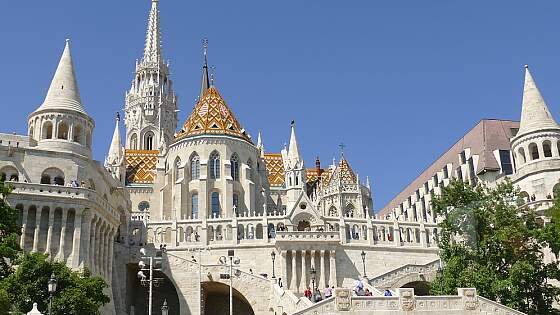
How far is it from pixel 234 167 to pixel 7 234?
29771 mm

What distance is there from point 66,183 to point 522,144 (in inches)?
1211

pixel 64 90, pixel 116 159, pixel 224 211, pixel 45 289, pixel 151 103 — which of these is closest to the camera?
pixel 45 289

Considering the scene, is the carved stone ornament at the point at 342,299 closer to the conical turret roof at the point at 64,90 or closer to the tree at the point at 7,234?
the tree at the point at 7,234

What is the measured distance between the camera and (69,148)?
39938mm

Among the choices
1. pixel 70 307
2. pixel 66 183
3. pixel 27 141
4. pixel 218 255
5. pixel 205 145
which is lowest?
pixel 70 307

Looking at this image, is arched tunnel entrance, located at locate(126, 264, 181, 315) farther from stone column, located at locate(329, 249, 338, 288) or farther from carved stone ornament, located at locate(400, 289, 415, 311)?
carved stone ornament, located at locate(400, 289, 415, 311)

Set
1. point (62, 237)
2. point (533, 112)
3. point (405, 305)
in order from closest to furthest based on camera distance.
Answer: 1. point (405, 305)
2. point (62, 237)
3. point (533, 112)

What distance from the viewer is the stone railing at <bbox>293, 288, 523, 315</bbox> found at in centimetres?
2753

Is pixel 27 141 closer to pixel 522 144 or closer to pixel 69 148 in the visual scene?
pixel 69 148

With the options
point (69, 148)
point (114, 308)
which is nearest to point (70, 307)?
point (114, 308)

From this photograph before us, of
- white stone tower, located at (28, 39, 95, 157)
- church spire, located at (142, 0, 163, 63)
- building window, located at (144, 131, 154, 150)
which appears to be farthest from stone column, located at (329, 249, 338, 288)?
church spire, located at (142, 0, 163, 63)

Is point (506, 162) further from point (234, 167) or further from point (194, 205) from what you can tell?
point (194, 205)

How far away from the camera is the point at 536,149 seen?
4772 cm

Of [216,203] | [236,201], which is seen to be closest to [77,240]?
[216,203]
